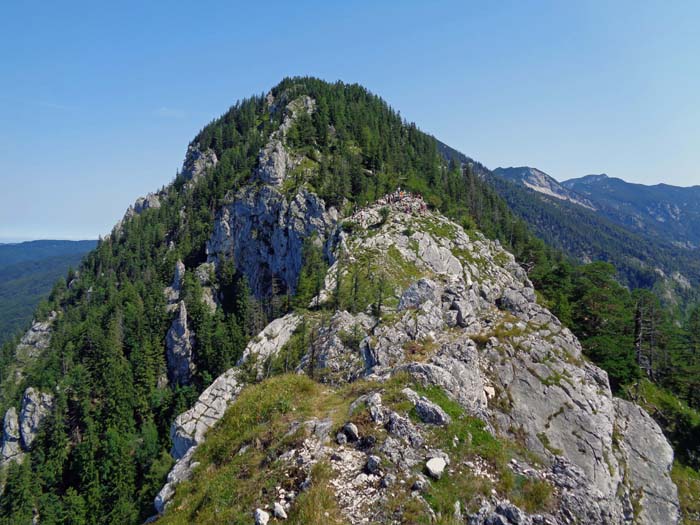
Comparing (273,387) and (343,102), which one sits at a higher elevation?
(343,102)

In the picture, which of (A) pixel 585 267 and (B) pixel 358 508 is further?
(A) pixel 585 267

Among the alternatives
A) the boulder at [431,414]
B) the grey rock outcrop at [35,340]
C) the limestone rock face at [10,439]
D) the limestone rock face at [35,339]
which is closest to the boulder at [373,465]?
the boulder at [431,414]

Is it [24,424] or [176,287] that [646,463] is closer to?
[176,287]

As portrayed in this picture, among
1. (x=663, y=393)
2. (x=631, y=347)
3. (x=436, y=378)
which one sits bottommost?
(x=663, y=393)

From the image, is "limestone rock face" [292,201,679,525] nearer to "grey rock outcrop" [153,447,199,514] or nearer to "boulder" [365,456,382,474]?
"boulder" [365,456,382,474]

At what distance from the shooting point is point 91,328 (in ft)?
351

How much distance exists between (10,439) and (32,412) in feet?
30.5

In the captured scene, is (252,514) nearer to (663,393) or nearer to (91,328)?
(663,393)

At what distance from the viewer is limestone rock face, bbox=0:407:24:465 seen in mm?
89125

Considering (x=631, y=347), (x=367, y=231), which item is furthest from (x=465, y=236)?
(x=631, y=347)

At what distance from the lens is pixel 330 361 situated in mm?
42594

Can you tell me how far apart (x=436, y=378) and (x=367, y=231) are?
2078 inches

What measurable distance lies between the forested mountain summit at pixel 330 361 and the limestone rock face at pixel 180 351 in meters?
0.55

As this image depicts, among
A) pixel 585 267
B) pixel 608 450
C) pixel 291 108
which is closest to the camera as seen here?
pixel 608 450
